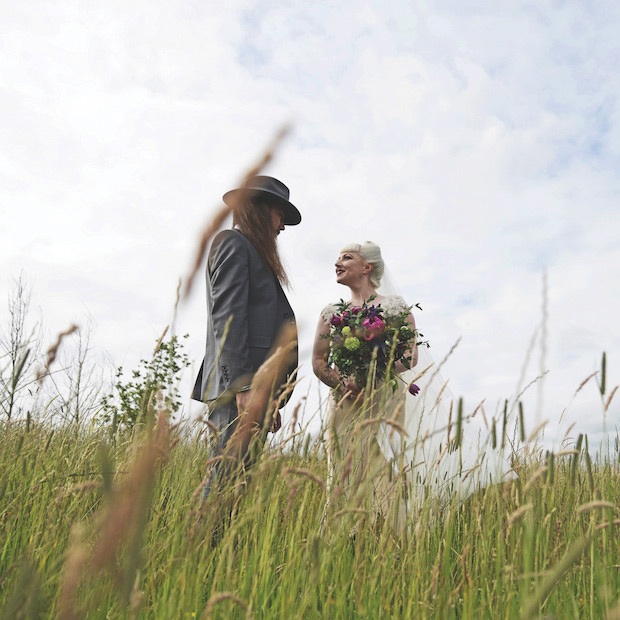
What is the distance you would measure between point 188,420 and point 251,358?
102 centimetres

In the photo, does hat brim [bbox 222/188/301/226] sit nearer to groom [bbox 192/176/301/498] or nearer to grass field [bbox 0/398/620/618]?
groom [bbox 192/176/301/498]

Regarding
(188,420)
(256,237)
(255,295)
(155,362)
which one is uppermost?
(256,237)

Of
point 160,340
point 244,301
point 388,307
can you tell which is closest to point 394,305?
point 388,307

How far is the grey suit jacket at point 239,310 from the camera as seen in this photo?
2.45 m

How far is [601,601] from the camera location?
5.04ft

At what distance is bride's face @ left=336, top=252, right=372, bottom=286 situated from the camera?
4.45 meters

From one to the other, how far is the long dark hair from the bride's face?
160 centimetres

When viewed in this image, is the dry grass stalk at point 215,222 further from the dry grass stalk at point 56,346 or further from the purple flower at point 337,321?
the purple flower at point 337,321

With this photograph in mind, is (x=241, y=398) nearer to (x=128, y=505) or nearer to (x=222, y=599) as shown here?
(x=222, y=599)

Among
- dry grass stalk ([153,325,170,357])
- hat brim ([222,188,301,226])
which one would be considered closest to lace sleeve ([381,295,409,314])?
hat brim ([222,188,301,226])

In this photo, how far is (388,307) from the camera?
4.12 meters

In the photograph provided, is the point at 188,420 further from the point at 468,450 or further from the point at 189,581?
the point at 468,450

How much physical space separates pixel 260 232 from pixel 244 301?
478mm

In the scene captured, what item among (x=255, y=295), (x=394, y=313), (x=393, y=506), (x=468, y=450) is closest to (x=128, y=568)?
(x=393, y=506)
